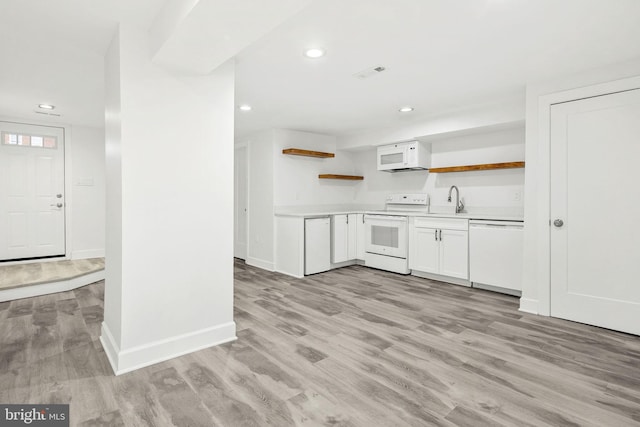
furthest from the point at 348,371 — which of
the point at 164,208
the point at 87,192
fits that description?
the point at 87,192

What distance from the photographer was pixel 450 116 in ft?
14.1

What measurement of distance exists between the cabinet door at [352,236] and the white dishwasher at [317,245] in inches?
15.6

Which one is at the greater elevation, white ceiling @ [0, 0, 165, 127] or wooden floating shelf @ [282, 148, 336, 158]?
white ceiling @ [0, 0, 165, 127]

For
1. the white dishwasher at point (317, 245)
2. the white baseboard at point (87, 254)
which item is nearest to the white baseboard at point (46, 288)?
the white baseboard at point (87, 254)

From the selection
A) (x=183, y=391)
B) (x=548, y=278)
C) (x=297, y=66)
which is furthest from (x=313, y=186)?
(x=183, y=391)

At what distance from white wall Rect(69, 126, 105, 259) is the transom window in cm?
26

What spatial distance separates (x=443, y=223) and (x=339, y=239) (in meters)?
1.59

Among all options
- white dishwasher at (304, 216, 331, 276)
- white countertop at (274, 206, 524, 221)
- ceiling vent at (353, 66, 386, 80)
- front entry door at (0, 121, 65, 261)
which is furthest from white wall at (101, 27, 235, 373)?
front entry door at (0, 121, 65, 261)

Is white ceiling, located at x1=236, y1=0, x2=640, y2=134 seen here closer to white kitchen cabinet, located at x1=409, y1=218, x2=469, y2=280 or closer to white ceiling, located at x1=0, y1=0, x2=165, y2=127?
white ceiling, located at x1=0, y1=0, x2=165, y2=127

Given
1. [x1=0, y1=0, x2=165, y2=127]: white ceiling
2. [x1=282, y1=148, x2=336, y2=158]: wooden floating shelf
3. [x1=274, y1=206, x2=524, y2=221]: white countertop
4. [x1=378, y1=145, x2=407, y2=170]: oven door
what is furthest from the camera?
[x1=282, y1=148, x2=336, y2=158]: wooden floating shelf

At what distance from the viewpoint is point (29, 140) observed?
4.93 metres

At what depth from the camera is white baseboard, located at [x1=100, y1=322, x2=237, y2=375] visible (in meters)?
2.17

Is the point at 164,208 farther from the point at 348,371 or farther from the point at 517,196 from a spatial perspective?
the point at 517,196

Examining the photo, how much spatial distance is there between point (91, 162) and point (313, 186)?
12.1 ft
